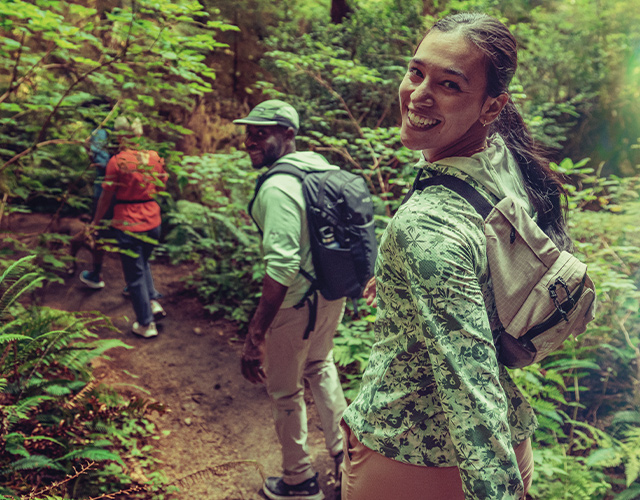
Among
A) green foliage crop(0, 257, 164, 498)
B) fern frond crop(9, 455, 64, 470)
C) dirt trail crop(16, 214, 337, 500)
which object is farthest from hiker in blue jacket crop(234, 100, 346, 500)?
fern frond crop(9, 455, 64, 470)

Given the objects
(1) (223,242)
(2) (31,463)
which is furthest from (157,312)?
(2) (31,463)

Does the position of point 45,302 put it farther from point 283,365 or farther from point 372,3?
point 372,3

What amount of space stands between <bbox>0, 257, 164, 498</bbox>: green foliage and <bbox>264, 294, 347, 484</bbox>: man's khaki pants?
91cm

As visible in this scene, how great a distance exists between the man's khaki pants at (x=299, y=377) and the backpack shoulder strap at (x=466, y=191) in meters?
1.84

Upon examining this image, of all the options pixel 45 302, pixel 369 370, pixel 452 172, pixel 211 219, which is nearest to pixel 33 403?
pixel 369 370

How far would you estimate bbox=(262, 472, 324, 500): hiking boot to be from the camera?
3219 mm

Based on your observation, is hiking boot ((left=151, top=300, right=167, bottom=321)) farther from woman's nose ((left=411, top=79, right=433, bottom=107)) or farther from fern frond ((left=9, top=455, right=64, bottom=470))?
woman's nose ((left=411, top=79, right=433, bottom=107))

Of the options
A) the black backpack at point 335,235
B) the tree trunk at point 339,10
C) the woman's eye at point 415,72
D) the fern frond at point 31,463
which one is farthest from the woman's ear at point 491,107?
the tree trunk at point 339,10

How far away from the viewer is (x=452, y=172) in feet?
4.22

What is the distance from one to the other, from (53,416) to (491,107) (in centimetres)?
339

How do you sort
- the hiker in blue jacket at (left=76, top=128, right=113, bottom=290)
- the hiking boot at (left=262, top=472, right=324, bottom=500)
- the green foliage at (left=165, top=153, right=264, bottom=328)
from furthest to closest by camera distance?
the green foliage at (left=165, top=153, right=264, bottom=328) → the hiker in blue jacket at (left=76, top=128, right=113, bottom=290) → the hiking boot at (left=262, top=472, right=324, bottom=500)

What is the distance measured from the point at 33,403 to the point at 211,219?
4.46 meters

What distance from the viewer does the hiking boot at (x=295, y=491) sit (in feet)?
10.6

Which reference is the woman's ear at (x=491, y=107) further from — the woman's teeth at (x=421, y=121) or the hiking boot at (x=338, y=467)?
the hiking boot at (x=338, y=467)
